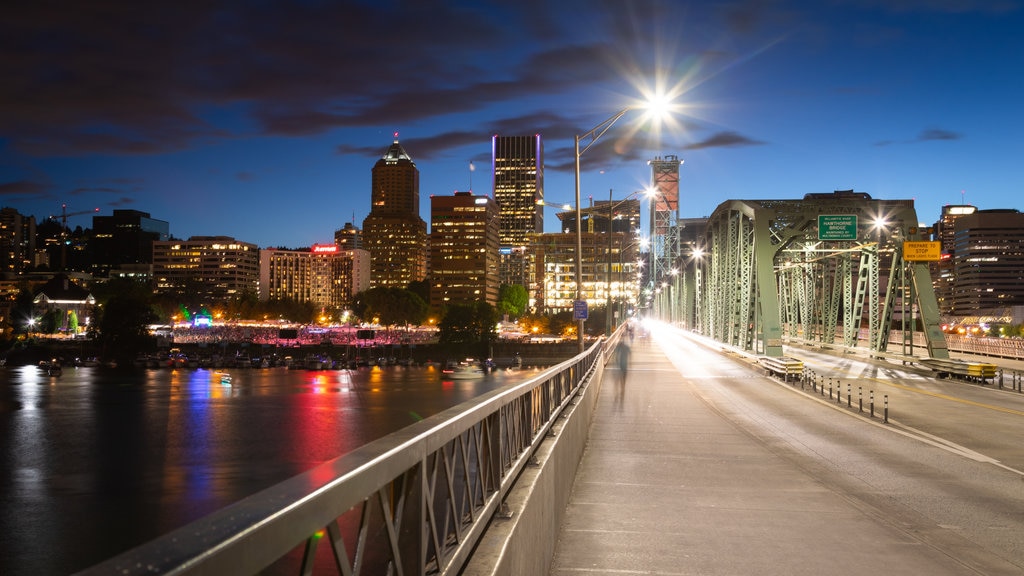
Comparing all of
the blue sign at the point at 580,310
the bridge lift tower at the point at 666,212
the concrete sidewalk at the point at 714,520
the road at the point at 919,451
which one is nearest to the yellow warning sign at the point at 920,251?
the road at the point at 919,451

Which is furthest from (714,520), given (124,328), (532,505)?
(124,328)

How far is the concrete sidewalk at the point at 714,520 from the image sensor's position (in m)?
9.27

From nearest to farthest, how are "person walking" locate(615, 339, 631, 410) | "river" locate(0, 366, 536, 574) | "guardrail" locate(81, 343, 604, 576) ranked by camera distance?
1. "guardrail" locate(81, 343, 604, 576)
2. "person walking" locate(615, 339, 631, 410)
3. "river" locate(0, 366, 536, 574)

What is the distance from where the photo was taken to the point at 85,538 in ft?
154

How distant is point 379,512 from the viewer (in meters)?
3.42

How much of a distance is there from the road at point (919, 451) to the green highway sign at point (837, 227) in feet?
48.2

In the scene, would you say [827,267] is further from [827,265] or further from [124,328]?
[124,328]

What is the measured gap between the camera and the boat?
474 feet

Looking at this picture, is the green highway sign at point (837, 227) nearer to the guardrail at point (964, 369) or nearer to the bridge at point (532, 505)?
the guardrail at point (964, 369)

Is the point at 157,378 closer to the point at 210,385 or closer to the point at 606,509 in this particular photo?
the point at 210,385

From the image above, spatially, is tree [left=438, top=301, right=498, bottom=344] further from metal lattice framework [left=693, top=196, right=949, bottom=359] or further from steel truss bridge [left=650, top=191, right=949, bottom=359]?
metal lattice framework [left=693, top=196, right=949, bottom=359]

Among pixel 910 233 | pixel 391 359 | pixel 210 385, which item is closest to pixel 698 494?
pixel 910 233

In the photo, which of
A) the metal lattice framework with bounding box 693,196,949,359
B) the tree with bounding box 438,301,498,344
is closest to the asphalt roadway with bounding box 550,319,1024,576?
the metal lattice framework with bounding box 693,196,949,359

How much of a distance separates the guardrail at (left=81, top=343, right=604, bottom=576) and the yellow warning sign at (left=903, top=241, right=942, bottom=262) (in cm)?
4143
